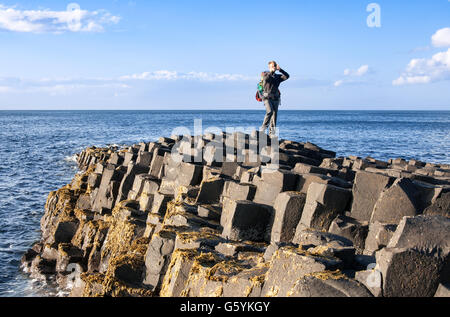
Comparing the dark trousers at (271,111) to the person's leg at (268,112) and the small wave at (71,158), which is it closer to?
the person's leg at (268,112)

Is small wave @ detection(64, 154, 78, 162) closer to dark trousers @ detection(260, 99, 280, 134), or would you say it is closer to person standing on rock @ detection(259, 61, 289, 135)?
dark trousers @ detection(260, 99, 280, 134)

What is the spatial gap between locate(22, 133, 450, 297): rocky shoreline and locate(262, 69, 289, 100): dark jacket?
1.46 meters

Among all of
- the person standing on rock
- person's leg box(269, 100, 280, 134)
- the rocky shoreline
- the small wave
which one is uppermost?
the person standing on rock

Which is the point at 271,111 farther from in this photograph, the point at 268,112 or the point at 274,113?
the point at 274,113

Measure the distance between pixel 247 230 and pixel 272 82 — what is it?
296 inches

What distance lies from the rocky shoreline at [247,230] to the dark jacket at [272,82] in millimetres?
1465

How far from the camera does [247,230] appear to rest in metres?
7.83

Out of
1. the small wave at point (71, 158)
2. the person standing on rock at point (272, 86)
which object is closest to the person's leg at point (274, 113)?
the person standing on rock at point (272, 86)

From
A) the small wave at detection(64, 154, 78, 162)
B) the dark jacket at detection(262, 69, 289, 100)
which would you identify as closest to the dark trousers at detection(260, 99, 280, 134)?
the dark jacket at detection(262, 69, 289, 100)

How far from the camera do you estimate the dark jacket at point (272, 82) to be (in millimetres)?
14212

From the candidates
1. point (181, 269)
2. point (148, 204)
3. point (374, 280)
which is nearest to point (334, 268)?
point (374, 280)

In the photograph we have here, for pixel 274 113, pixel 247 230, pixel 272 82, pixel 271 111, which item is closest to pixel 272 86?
pixel 272 82

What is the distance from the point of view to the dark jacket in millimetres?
14212
